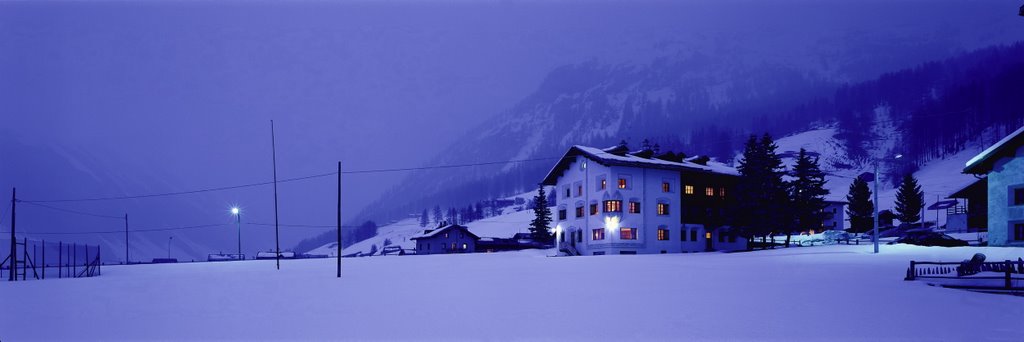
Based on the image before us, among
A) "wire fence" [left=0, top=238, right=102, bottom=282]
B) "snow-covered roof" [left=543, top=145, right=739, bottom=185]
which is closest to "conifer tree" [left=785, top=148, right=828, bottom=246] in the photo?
"snow-covered roof" [left=543, top=145, right=739, bottom=185]

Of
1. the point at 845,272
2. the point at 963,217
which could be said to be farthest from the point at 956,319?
the point at 963,217

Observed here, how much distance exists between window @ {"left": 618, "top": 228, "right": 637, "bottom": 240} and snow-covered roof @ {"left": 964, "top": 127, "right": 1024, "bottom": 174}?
97.5 feet

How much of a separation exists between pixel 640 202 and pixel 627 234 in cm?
378

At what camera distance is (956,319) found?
577 inches

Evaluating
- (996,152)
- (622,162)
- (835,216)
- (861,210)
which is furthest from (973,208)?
(835,216)

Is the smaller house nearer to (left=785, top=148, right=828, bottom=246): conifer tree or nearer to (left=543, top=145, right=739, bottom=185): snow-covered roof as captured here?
(left=543, top=145, right=739, bottom=185): snow-covered roof

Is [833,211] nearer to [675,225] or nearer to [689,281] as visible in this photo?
[675,225]

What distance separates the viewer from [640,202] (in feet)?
221

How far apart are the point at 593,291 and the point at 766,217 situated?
4736 cm

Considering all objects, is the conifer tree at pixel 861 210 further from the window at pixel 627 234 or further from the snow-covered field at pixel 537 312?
the snow-covered field at pixel 537 312

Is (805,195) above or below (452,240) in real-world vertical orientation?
above

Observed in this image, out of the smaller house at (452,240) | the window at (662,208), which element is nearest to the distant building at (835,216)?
the smaller house at (452,240)

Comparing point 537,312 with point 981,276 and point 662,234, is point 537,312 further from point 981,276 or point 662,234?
point 662,234

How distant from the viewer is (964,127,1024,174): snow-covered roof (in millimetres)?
43562
